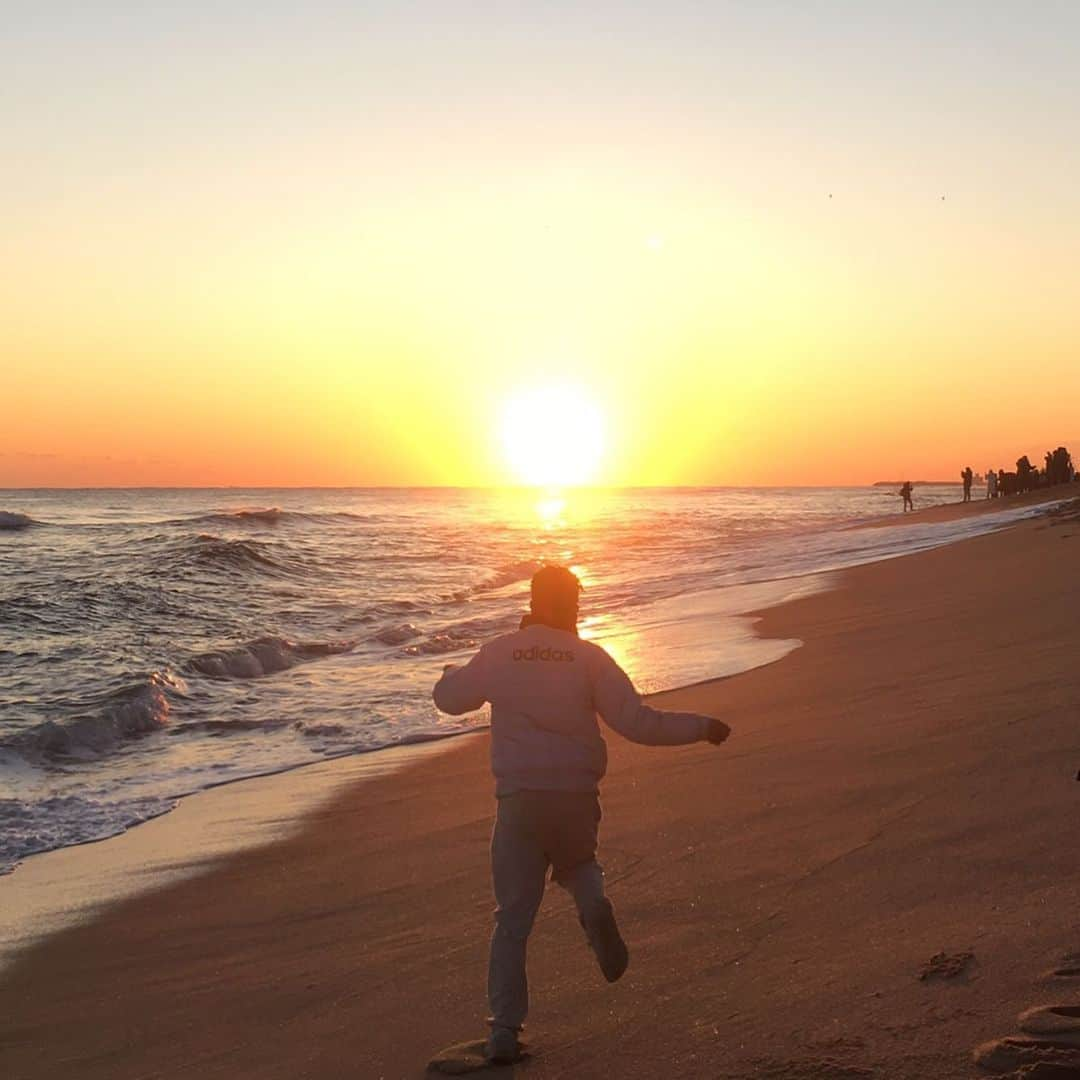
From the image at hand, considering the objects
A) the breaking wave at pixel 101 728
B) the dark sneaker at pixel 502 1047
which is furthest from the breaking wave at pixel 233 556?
the dark sneaker at pixel 502 1047

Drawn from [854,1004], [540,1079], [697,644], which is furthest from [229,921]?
[697,644]

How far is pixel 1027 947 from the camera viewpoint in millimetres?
→ 4156

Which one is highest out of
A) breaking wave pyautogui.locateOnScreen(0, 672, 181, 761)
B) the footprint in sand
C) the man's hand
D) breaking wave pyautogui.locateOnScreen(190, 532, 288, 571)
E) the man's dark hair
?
the man's dark hair

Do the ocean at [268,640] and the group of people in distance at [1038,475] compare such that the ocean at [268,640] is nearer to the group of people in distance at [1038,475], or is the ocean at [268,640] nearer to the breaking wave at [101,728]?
the breaking wave at [101,728]

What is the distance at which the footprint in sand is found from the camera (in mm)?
3361

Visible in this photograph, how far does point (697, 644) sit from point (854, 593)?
4.40m

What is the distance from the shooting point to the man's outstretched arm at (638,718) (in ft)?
13.5

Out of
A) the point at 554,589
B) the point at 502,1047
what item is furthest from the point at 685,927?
the point at 554,589

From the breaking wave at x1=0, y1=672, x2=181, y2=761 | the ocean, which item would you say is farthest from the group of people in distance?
the breaking wave at x1=0, y1=672, x2=181, y2=761

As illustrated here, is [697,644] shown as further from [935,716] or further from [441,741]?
[935,716]

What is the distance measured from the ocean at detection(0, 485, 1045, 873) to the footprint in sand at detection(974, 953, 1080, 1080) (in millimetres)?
6288

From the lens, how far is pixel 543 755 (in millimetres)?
4281

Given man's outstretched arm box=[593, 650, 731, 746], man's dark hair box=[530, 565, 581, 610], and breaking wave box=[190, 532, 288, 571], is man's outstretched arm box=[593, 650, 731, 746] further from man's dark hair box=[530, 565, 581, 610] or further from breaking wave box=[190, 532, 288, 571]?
breaking wave box=[190, 532, 288, 571]

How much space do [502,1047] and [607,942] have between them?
504 millimetres
